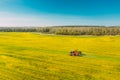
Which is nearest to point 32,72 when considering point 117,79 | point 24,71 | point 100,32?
point 24,71

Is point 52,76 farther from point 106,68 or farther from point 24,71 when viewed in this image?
point 106,68

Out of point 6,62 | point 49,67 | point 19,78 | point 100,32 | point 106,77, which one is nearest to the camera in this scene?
point 19,78

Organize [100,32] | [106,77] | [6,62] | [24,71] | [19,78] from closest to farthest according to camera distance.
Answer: [19,78] < [106,77] < [24,71] < [6,62] < [100,32]

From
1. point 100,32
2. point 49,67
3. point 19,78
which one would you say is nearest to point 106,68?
point 49,67

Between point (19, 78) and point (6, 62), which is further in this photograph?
point (6, 62)

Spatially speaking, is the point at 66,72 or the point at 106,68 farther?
the point at 106,68

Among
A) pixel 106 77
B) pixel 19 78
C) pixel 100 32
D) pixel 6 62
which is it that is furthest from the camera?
pixel 100 32

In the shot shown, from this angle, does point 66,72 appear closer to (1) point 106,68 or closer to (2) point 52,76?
(2) point 52,76

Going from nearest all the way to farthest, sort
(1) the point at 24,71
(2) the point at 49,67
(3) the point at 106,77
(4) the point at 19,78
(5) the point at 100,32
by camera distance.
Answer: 1. (4) the point at 19,78
2. (3) the point at 106,77
3. (1) the point at 24,71
4. (2) the point at 49,67
5. (5) the point at 100,32

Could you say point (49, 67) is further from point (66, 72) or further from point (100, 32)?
point (100, 32)
